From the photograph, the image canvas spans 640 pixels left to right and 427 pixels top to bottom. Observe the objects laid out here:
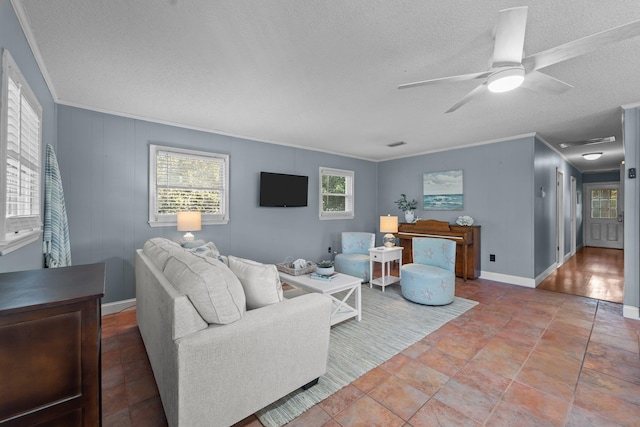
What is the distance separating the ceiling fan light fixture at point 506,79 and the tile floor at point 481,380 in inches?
83.4

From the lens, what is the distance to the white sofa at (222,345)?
135 centimetres

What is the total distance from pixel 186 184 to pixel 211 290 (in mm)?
2890

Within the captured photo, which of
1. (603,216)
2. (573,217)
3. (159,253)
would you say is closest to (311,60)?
(159,253)

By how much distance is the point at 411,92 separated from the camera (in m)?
2.81

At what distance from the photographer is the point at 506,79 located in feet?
5.84

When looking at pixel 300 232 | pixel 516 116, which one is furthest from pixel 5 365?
pixel 516 116

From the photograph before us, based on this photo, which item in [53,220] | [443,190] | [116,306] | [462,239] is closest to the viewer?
[53,220]

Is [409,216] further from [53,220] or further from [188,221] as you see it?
[53,220]

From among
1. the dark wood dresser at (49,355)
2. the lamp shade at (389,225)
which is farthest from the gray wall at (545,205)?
the dark wood dresser at (49,355)

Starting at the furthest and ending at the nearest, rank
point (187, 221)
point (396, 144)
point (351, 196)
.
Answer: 1. point (351, 196)
2. point (396, 144)
3. point (187, 221)

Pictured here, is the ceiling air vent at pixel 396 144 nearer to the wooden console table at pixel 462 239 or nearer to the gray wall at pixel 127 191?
the wooden console table at pixel 462 239

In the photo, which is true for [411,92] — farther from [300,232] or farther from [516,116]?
[300,232]

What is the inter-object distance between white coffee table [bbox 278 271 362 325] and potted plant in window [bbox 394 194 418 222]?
3136 mm

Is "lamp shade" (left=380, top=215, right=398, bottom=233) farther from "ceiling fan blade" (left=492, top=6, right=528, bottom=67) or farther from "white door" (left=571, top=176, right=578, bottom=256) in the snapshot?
"white door" (left=571, top=176, right=578, bottom=256)
